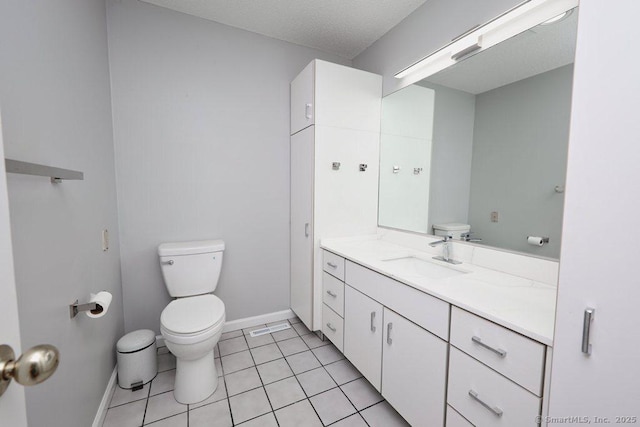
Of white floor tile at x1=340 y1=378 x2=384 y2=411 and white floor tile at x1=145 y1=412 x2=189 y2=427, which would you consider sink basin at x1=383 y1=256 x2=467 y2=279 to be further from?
white floor tile at x1=145 y1=412 x2=189 y2=427

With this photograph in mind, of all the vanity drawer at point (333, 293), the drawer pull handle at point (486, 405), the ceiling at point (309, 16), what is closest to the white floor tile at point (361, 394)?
the vanity drawer at point (333, 293)

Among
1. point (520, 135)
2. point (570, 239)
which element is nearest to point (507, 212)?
point (520, 135)

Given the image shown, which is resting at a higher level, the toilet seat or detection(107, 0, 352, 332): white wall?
detection(107, 0, 352, 332): white wall

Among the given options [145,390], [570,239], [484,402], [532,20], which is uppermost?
[532,20]

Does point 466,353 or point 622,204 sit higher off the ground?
point 622,204

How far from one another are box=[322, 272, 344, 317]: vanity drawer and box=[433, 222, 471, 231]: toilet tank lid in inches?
30.3

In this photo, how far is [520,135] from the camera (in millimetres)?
1312

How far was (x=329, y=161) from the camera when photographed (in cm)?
205

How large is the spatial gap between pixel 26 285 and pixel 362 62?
2702mm

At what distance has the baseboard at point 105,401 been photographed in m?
1.35

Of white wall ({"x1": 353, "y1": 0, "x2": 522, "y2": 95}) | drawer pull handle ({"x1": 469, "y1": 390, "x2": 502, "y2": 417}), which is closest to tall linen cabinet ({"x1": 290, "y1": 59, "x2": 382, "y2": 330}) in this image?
white wall ({"x1": 353, "y1": 0, "x2": 522, "y2": 95})

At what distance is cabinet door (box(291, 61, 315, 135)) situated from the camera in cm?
198

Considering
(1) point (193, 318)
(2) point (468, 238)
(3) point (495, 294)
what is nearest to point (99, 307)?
(1) point (193, 318)

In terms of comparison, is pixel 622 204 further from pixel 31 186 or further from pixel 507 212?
pixel 31 186
